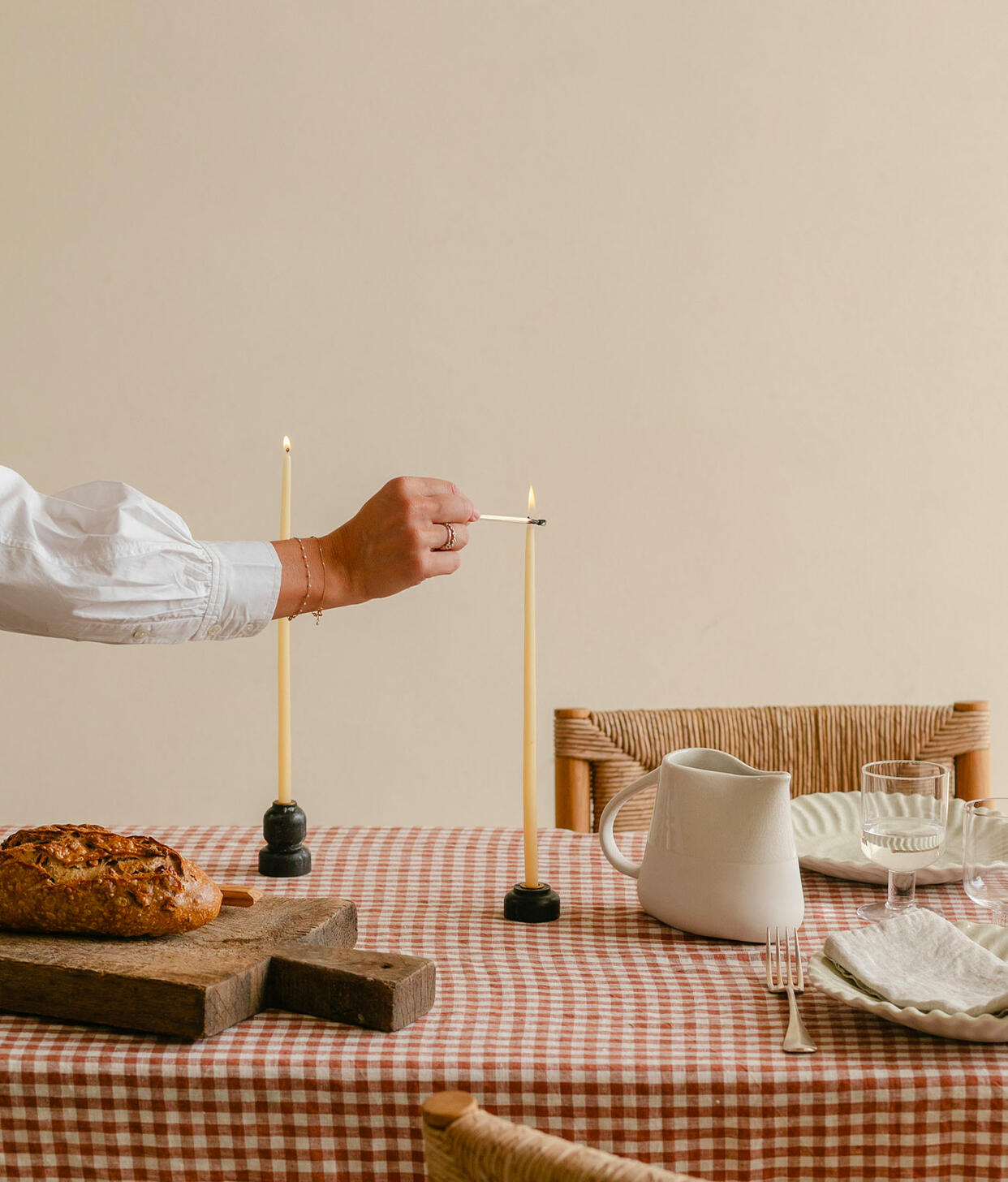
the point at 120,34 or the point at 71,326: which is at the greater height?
the point at 120,34

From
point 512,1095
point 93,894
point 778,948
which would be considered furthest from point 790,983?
point 93,894

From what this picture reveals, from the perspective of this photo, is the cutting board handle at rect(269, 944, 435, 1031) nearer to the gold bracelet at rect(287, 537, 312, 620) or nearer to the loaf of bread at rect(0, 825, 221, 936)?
the loaf of bread at rect(0, 825, 221, 936)

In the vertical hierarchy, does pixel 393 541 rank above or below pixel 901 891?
above

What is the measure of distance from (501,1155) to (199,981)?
307mm

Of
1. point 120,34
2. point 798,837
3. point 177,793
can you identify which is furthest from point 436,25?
point 798,837

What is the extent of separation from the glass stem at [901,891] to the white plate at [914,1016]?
0.67 feet

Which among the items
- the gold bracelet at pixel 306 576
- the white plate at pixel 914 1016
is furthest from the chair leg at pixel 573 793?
the white plate at pixel 914 1016

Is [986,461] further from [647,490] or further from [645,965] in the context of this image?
[645,965]

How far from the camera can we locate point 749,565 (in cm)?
221

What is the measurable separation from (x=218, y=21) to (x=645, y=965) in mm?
1977

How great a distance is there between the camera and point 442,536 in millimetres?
1021

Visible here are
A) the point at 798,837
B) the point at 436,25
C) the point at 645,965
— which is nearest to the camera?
the point at 645,965

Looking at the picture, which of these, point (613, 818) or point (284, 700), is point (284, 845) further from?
point (613, 818)

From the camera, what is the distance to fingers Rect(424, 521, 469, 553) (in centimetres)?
101
